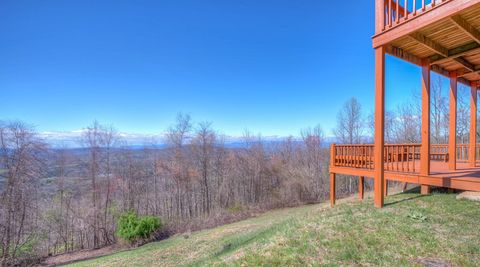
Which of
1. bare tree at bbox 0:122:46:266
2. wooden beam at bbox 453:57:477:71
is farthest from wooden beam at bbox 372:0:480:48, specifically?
bare tree at bbox 0:122:46:266

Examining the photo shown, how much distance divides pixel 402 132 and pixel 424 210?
18779mm

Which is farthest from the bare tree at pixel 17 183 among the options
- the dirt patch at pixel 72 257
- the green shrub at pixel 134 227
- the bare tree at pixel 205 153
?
the bare tree at pixel 205 153

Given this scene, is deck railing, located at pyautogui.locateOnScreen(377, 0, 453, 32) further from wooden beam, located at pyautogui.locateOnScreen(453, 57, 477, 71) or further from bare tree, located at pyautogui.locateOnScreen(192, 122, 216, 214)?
bare tree, located at pyautogui.locateOnScreen(192, 122, 216, 214)

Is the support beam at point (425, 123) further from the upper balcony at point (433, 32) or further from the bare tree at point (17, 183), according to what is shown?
the bare tree at point (17, 183)

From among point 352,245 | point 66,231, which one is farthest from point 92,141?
point 352,245

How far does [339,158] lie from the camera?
7.16m

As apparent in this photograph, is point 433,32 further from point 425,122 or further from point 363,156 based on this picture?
point 363,156

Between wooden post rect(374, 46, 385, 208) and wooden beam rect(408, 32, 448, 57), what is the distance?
25.8 inches

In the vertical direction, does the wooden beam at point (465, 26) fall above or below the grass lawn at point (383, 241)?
above

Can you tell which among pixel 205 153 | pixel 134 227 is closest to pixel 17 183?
pixel 134 227

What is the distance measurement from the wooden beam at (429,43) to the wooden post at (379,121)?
0.65 m

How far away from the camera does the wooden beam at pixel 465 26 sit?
12.4ft

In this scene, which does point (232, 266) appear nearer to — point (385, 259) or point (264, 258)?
point (264, 258)

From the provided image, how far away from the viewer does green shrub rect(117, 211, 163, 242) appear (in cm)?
1180
